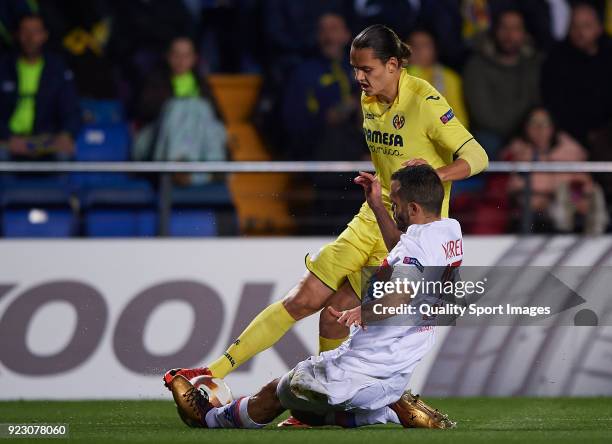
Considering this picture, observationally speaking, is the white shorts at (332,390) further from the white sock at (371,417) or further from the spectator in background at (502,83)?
the spectator in background at (502,83)

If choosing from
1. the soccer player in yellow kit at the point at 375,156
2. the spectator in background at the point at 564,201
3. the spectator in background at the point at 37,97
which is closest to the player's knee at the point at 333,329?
the soccer player in yellow kit at the point at 375,156

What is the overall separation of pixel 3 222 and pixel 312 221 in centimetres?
262

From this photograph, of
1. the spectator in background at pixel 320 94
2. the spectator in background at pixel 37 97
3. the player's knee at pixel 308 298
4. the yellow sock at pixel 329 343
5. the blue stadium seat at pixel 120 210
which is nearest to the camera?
the player's knee at pixel 308 298

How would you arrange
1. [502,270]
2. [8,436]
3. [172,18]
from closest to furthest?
[8,436], [502,270], [172,18]

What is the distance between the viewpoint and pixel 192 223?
1191cm

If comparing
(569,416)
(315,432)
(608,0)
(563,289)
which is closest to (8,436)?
(315,432)

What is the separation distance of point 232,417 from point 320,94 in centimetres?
598

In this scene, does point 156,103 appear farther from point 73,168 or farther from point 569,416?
point 569,416

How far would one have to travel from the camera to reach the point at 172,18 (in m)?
14.0

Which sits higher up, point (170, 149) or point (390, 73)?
point (390, 73)

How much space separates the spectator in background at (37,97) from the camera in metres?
12.9

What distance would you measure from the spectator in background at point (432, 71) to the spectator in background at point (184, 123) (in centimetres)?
196

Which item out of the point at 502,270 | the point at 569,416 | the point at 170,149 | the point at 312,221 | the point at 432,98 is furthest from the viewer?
the point at 170,149

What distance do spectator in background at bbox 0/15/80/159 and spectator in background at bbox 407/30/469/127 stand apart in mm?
3220
